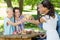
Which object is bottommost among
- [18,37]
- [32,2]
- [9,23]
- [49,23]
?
[18,37]

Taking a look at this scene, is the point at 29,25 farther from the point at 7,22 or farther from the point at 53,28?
the point at 53,28

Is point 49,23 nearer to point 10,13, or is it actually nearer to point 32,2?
point 10,13

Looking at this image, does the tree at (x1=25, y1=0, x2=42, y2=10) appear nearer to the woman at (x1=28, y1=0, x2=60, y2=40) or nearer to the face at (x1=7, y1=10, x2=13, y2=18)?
the face at (x1=7, y1=10, x2=13, y2=18)

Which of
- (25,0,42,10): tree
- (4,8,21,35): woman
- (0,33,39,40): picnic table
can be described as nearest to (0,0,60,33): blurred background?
(25,0,42,10): tree

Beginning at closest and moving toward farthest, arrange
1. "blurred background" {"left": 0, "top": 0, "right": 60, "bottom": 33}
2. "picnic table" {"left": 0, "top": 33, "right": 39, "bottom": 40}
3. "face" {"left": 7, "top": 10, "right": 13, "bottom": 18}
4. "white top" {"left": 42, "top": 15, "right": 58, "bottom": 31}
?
"white top" {"left": 42, "top": 15, "right": 58, "bottom": 31}, "picnic table" {"left": 0, "top": 33, "right": 39, "bottom": 40}, "face" {"left": 7, "top": 10, "right": 13, "bottom": 18}, "blurred background" {"left": 0, "top": 0, "right": 60, "bottom": 33}

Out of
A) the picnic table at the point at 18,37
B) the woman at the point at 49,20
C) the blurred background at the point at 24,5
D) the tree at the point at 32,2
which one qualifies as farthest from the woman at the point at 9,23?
the tree at the point at 32,2

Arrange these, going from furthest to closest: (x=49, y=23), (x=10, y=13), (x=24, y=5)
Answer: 1. (x=24, y=5)
2. (x=10, y=13)
3. (x=49, y=23)

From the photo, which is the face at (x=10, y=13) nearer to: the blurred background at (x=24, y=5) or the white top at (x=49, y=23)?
the white top at (x=49, y=23)

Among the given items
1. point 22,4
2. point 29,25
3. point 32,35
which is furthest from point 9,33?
point 22,4

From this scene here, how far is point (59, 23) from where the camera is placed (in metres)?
2.71

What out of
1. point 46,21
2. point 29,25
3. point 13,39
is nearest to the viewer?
point 46,21

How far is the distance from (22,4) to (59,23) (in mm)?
1734

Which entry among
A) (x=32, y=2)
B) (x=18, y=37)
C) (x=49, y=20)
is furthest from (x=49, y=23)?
(x=32, y=2)

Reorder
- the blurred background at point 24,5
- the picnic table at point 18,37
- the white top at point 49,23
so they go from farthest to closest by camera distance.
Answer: the blurred background at point 24,5, the picnic table at point 18,37, the white top at point 49,23
